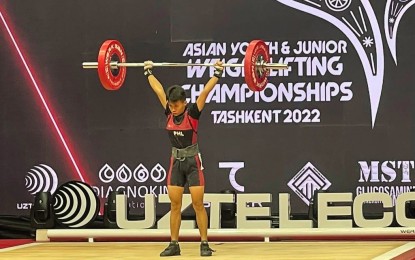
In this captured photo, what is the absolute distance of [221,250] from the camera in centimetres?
876

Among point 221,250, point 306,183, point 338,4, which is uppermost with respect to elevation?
point 338,4

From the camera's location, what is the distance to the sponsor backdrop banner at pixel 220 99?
1019cm

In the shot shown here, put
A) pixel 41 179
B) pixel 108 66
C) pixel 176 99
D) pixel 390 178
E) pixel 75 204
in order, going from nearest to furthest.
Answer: pixel 176 99, pixel 108 66, pixel 75 204, pixel 390 178, pixel 41 179

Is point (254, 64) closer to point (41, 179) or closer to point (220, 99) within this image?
point (220, 99)

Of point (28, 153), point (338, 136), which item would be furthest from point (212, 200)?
point (28, 153)

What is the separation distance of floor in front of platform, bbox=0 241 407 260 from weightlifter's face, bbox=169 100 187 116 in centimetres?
123

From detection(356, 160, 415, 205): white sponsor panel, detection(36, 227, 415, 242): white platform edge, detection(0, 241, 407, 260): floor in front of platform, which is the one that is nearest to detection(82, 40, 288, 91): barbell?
detection(0, 241, 407, 260): floor in front of platform

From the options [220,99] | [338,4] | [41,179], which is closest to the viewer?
[338,4]

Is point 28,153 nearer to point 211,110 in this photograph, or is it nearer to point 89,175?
point 89,175

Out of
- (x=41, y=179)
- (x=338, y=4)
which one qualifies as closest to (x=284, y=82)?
(x=338, y=4)

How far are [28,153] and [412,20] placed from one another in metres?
4.45

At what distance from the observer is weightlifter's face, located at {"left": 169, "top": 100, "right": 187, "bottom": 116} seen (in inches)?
319

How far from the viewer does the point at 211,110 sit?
10.4 m

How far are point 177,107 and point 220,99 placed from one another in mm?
2327
